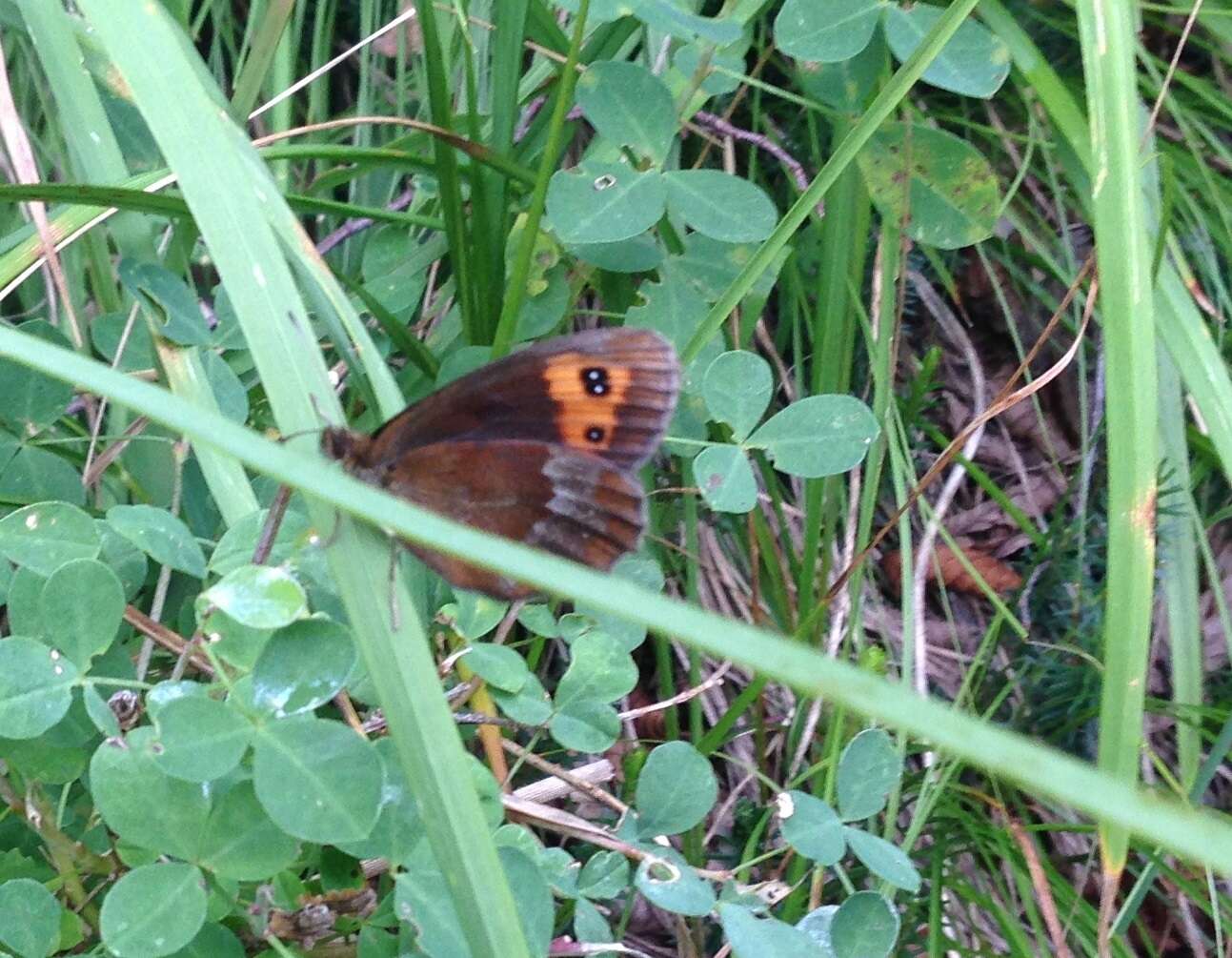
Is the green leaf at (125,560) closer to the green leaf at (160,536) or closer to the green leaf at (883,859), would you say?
the green leaf at (160,536)

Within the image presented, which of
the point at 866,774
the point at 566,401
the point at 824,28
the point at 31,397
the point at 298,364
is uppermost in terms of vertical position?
the point at 824,28

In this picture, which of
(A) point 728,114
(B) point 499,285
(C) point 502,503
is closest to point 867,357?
(A) point 728,114

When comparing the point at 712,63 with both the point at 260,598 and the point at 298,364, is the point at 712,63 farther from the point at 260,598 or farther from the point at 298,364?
the point at 260,598

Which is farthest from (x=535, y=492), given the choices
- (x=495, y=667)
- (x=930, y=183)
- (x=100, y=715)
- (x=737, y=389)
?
(x=930, y=183)

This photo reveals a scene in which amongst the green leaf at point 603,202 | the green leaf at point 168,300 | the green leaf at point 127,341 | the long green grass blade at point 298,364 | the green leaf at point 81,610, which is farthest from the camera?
the green leaf at point 127,341

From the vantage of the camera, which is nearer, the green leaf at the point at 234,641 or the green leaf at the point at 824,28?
the green leaf at the point at 234,641

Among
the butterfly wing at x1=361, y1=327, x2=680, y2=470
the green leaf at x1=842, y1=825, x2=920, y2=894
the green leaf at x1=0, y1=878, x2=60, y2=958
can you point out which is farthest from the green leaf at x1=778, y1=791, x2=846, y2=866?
the green leaf at x1=0, y1=878, x2=60, y2=958

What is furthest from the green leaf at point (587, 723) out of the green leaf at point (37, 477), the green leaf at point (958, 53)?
the green leaf at point (958, 53)
